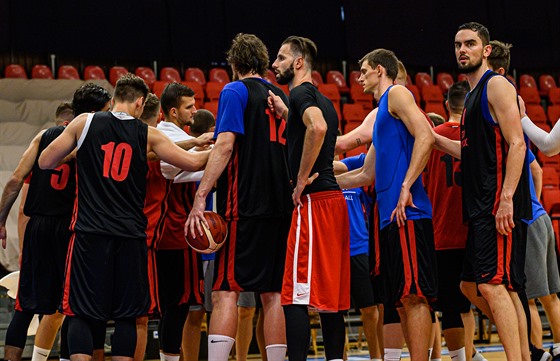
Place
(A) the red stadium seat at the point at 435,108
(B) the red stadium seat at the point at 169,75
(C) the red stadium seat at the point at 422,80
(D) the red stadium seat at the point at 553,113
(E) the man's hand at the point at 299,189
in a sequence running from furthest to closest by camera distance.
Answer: (C) the red stadium seat at the point at 422,80 → (D) the red stadium seat at the point at 553,113 → (A) the red stadium seat at the point at 435,108 → (B) the red stadium seat at the point at 169,75 → (E) the man's hand at the point at 299,189

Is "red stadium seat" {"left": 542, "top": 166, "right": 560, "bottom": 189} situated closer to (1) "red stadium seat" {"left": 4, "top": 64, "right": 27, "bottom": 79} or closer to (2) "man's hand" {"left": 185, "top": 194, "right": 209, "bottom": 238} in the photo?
(1) "red stadium seat" {"left": 4, "top": 64, "right": 27, "bottom": 79}

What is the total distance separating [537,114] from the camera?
16.1 meters

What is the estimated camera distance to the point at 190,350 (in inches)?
235

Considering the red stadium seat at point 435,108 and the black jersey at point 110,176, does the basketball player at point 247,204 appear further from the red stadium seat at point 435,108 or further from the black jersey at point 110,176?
the red stadium seat at point 435,108

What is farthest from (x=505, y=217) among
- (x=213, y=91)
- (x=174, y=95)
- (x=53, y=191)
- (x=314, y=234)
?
(x=213, y=91)

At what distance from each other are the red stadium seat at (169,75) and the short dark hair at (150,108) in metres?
9.69

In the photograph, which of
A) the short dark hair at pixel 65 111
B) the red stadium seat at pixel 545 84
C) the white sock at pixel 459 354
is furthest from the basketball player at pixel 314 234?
the red stadium seat at pixel 545 84

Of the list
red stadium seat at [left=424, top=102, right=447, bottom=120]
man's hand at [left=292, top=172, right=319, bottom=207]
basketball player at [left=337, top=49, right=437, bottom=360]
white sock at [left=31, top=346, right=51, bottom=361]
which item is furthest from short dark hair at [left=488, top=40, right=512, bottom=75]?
red stadium seat at [left=424, top=102, right=447, bottom=120]

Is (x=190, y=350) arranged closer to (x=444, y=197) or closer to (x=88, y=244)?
(x=88, y=244)

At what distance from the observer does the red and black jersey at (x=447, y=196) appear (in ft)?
19.3

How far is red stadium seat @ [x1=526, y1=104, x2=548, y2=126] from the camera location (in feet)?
52.5

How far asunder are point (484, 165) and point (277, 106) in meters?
1.41

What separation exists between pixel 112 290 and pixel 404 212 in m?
1.91

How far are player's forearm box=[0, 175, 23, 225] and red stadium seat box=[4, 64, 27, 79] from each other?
9474mm
